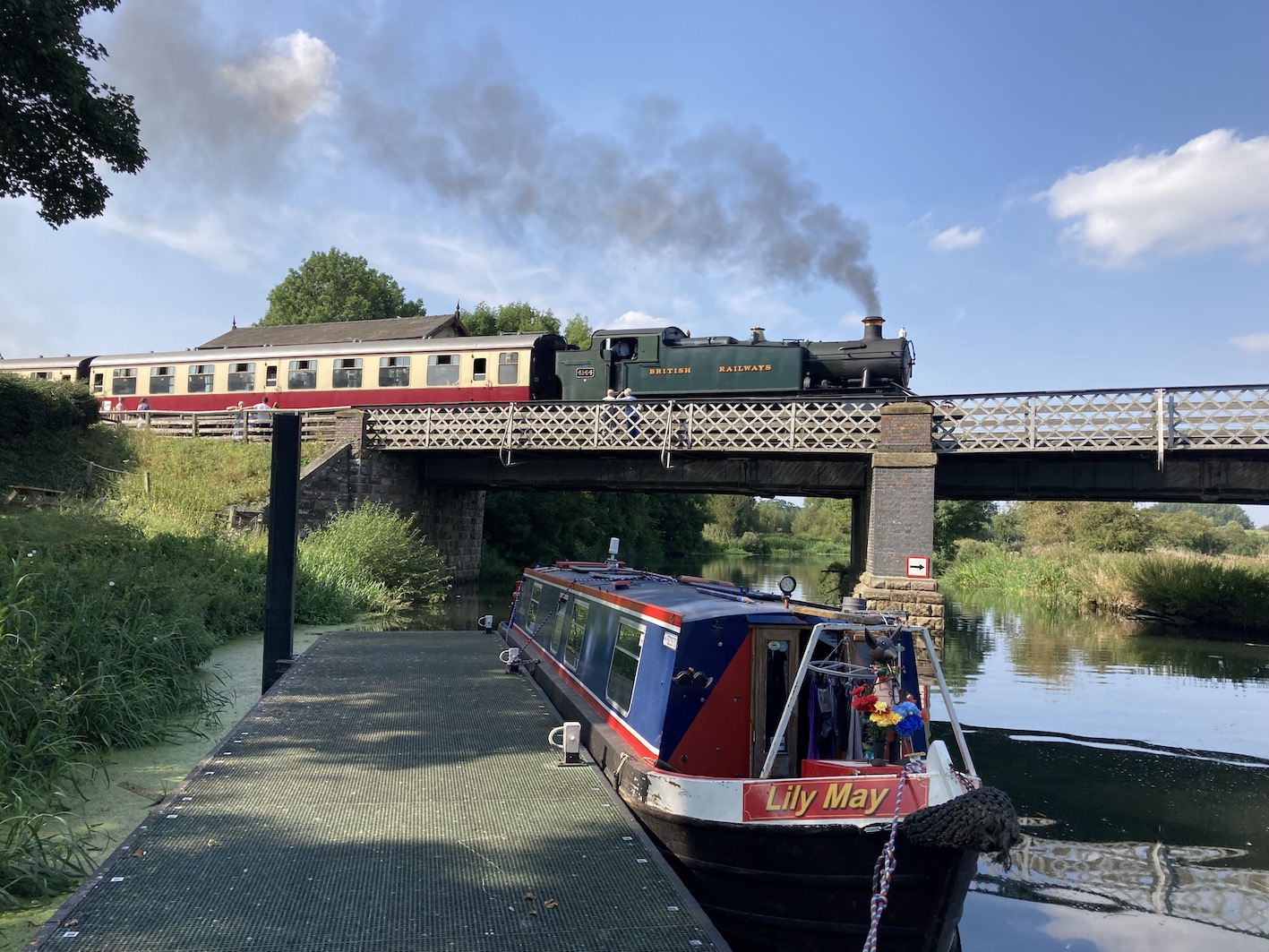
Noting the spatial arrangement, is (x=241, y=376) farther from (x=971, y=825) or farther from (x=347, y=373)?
(x=971, y=825)

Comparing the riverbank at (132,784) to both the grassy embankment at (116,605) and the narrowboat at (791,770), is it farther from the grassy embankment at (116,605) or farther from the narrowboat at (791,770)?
the narrowboat at (791,770)

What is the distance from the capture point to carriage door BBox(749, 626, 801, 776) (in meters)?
5.68

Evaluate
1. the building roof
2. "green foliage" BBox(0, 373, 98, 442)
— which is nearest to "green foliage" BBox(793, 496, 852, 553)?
the building roof

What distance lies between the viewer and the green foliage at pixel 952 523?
38031mm

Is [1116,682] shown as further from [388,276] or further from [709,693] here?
[388,276]

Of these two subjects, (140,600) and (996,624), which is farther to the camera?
(996,624)

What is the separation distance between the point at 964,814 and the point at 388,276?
54.2 metres

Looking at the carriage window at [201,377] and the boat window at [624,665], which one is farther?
the carriage window at [201,377]

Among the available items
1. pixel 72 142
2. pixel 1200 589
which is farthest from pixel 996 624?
pixel 72 142

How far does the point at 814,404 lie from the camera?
18000 mm

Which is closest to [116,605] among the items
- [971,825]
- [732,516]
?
[971,825]

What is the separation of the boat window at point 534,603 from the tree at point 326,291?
43806 millimetres

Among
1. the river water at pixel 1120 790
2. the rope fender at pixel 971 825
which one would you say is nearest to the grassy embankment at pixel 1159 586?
the river water at pixel 1120 790

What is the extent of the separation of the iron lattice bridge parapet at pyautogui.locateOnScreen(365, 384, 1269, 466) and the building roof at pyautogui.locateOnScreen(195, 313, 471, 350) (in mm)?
11331
